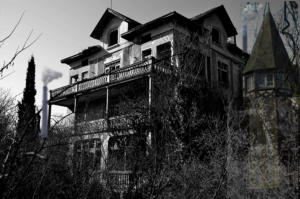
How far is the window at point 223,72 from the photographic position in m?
21.4

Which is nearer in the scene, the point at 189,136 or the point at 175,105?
the point at 189,136

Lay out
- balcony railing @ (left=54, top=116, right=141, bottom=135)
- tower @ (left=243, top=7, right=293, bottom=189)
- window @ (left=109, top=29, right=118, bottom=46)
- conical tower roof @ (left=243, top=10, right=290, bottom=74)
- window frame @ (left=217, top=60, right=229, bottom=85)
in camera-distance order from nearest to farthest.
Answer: conical tower roof @ (left=243, top=10, right=290, bottom=74)
tower @ (left=243, top=7, right=293, bottom=189)
balcony railing @ (left=54, top=116, right=141, bottom=135)
window frame @ (left=217, top=60, right=229, bottom=85)
window @ (left=109, top=29, right=118, bottom=46)

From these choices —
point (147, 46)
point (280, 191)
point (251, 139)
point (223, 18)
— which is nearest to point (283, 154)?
point (280, 191)

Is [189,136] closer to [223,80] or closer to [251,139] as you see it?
[251,139]

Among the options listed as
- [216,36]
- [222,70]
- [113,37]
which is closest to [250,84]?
[222,70]

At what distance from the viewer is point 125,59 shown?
21234mm

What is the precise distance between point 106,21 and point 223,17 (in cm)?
891

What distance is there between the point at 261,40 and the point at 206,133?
8081mm

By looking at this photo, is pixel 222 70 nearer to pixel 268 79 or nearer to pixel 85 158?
pixel 268 79

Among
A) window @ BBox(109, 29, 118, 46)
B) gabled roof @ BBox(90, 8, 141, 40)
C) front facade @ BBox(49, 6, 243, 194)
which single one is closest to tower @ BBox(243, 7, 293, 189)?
front facade @ BBox(49, 6, 243, 194)

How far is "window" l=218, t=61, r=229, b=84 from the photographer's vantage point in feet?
70.3

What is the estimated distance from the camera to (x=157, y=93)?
1509 centimetres

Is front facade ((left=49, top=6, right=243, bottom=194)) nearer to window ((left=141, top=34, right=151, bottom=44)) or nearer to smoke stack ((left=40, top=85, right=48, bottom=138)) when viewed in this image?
window ((left=141, top=34, right=151, bottom=44))

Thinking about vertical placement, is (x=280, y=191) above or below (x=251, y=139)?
below
